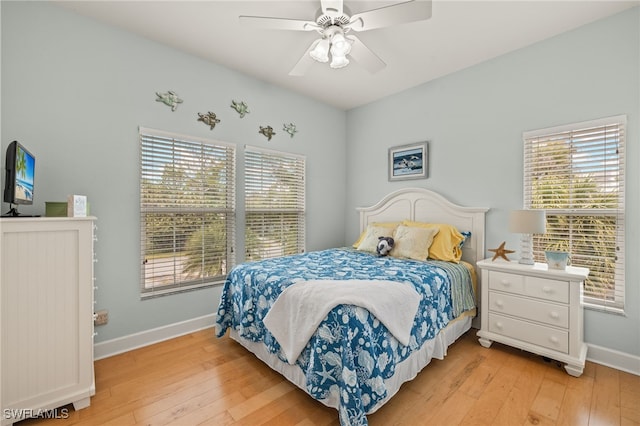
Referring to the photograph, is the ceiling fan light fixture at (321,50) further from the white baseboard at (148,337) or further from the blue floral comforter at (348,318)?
the white baseboard at (148,337)

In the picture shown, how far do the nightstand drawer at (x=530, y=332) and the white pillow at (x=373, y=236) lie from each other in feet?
3.99

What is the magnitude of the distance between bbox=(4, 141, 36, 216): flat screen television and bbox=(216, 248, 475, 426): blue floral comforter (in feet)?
4.69

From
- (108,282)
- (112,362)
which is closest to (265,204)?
(108,282)

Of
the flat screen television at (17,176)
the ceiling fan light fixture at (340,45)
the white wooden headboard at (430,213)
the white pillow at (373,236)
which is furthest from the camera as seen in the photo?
the white pillow at (373,236)

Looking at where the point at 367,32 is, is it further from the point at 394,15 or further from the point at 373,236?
the point at 373,236

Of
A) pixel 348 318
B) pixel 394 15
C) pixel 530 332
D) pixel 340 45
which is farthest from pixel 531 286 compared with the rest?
pixel 340 45

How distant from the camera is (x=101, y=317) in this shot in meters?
2.34

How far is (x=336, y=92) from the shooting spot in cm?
370

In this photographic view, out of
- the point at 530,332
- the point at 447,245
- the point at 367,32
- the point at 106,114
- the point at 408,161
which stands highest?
Answer: the point at 367,32

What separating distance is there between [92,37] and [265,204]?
6.89 ft

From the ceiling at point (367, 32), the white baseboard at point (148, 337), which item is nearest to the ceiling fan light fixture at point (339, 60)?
the ceiling at point (367, 32)

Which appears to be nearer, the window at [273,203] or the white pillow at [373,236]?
the white pillow at [373,236]

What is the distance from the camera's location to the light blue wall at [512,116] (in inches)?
85.4

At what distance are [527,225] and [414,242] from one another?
0.93 meters
